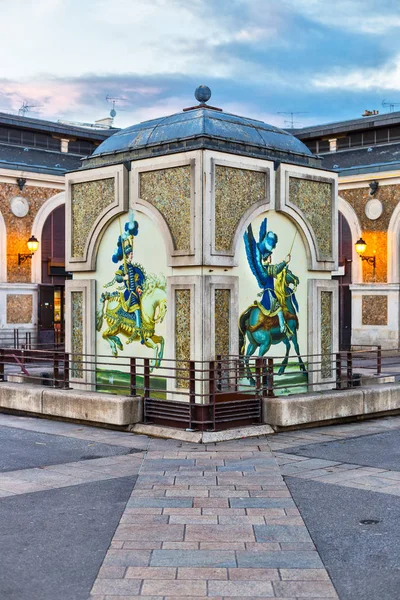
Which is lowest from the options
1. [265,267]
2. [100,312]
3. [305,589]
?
[305,589]

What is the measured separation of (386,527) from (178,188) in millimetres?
7451

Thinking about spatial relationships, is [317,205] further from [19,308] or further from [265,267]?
[19,308]

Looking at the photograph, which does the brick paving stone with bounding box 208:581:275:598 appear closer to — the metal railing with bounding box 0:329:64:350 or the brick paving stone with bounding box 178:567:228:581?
the brick paving stone with bounding box 178:567:228:581

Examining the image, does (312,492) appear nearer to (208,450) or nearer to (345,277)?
(208,450)

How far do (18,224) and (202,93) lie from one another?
18.3 m

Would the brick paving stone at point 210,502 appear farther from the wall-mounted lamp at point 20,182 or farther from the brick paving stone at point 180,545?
the wall-mounted lamp at point 20,182

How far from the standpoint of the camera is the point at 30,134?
119 ft

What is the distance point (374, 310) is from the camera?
30250 mm

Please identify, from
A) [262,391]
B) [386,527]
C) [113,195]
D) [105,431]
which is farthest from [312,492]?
[113,195]

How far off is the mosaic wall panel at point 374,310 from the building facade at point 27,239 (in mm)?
11736

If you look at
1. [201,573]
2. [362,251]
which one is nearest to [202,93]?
[201,573]

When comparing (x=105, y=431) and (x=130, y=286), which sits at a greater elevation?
(x=130, y=286)

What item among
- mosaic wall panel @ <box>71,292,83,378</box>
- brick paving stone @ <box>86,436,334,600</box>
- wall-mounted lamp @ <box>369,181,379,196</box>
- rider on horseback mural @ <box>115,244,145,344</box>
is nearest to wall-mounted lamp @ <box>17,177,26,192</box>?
wall-mounted lamp @ <box>369,181,379,196</box>

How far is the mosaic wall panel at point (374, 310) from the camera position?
2995 centimetres
